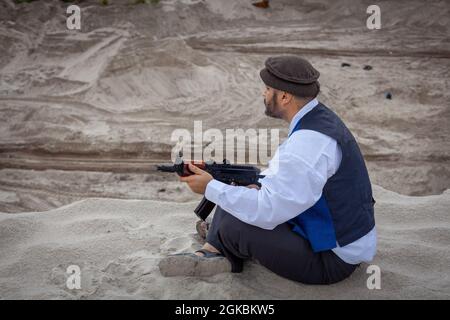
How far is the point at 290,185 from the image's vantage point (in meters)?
2.17

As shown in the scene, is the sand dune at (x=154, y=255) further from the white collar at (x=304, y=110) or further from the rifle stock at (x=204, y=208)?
the white collar at (x=304, y=110)

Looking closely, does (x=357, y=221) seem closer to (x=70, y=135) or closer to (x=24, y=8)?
(x=70, y=135)

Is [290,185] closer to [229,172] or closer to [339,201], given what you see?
[339,201]

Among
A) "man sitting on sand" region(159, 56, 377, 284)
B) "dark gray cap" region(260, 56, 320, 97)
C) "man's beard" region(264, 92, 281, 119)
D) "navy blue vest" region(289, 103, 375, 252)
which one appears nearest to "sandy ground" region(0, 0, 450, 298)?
"man sitting on sand" region(159, 56, 377, 284)

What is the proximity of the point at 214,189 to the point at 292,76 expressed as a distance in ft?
2.02

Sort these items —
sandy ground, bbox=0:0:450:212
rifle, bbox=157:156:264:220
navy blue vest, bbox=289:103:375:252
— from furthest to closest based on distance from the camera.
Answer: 1. sandy ground, bbox=0:0:450:212
2. rifle, bbox=157:156:264:220
3. navy blue vest, bbox=289:103:375:252

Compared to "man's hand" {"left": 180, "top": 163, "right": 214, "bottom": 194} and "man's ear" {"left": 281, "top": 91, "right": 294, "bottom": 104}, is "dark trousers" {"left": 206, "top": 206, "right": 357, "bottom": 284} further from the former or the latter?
"man's ear" {"left": 281, "top": 91, "right": 294, "bottom": 104}

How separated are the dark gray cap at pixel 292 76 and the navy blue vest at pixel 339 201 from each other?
0.33ft

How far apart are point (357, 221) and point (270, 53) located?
184 inches

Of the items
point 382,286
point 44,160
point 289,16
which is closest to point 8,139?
point 44,160

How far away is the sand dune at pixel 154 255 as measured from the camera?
2566 mm

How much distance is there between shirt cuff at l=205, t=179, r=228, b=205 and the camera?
2.36m

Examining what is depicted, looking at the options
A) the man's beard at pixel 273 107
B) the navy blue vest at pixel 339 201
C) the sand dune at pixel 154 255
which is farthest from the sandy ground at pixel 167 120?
the man's beard at pixel 273 107

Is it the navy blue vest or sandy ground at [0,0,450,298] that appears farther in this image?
sandy ground at [0,0,450,298]
